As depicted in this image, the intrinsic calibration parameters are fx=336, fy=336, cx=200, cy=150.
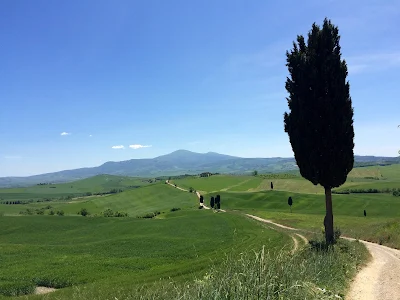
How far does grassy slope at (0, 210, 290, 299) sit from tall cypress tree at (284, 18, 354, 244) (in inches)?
468

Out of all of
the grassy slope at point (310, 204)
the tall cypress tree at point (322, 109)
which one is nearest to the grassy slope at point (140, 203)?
the grassy slope at point (310, 204)

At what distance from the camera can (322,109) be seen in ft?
95.8

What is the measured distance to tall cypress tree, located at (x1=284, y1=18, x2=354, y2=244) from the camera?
2906 centimetres

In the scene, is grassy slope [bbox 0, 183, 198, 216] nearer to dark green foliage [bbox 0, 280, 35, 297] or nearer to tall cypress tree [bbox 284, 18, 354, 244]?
dark green foliage [bbox 0, 280, 35, 297]

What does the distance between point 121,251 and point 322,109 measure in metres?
32.1

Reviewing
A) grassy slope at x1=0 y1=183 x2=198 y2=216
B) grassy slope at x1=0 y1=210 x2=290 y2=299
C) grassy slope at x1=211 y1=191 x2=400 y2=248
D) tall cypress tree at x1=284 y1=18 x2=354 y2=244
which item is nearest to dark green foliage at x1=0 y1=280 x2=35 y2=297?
grassy slope at x1=0 y1=210 x2=290 y2=299

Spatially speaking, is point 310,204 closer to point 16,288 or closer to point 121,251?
point 121,251

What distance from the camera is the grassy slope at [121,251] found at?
32844mm

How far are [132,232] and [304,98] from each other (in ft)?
162

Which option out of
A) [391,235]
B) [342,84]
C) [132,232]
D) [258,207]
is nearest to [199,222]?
[132,232]

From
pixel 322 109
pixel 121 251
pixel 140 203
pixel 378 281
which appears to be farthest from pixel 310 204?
pixel 378 281

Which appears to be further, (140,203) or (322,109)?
(140,203)

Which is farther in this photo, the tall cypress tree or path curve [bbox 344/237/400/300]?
the tall cypress tree

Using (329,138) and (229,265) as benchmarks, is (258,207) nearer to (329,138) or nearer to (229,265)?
(329,138)
